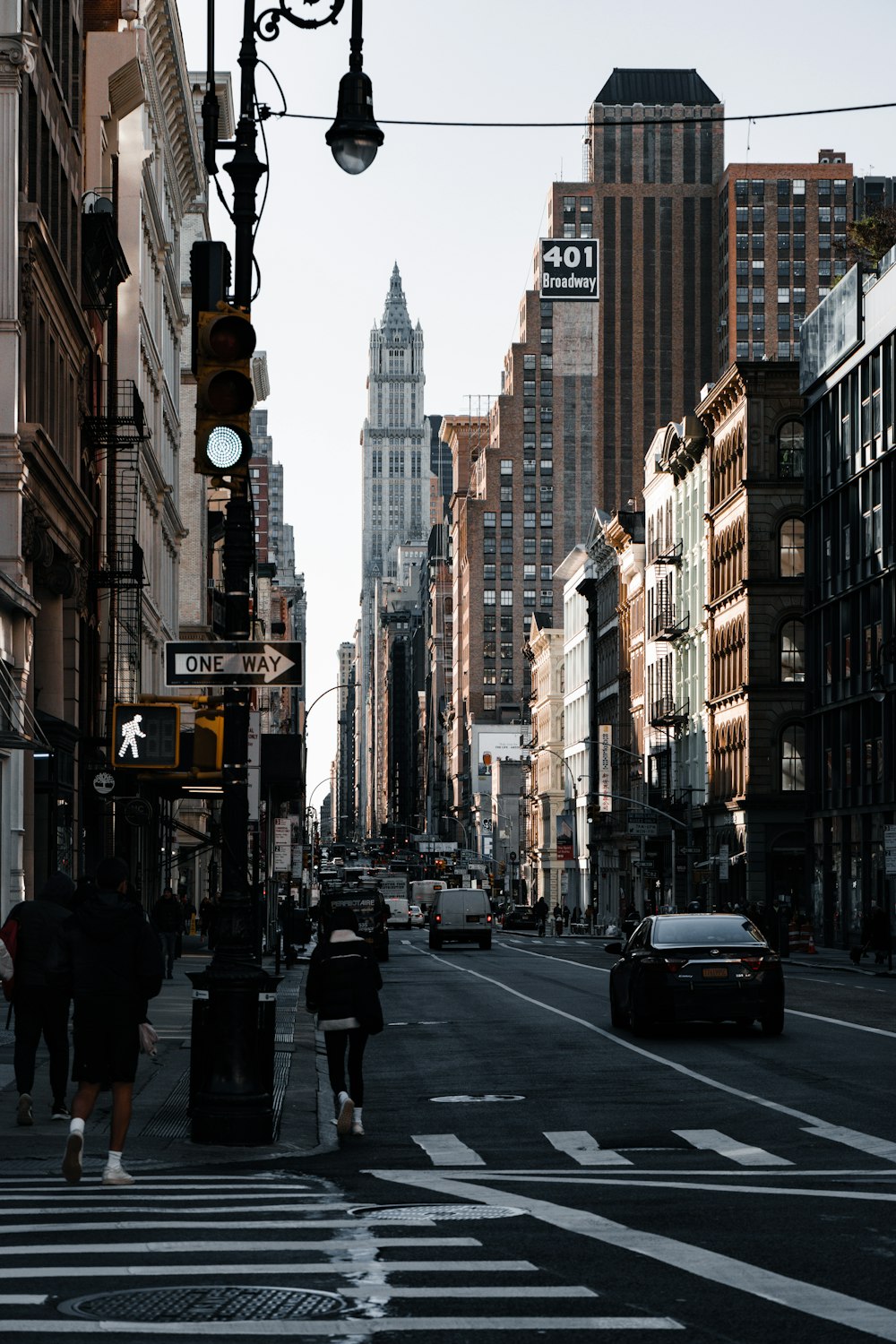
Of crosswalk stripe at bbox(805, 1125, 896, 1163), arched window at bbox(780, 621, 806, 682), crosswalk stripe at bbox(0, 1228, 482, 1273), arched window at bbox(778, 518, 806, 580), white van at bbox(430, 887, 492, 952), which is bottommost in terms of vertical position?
white van at bbox(430, 887, 492, 952)

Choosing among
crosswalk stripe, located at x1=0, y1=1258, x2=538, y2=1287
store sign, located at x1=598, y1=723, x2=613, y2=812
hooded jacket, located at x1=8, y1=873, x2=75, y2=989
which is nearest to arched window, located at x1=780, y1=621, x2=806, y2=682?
store sign, located at x1=598, y1=723, x2=613, y2=812

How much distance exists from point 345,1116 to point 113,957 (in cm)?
358

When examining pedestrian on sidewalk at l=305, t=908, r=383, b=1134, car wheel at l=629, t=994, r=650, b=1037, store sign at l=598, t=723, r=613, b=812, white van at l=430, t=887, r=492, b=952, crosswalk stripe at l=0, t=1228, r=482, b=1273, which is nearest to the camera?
crosswalk stripe at l=0, t=1228, r=482, b=1273

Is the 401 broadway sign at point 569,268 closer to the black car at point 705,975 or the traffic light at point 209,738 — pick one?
the black car at point 705,975

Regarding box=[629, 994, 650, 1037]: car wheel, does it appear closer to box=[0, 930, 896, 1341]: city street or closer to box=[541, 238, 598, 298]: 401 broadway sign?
box=[0, 930, 896, 1341]: city street

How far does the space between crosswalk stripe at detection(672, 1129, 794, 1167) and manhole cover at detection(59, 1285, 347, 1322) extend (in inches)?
229

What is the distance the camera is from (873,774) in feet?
204

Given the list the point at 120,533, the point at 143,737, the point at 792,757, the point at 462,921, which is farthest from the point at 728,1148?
the point at 792,757

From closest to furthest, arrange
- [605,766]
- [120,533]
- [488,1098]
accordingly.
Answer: [488,1098]
[120,533]
[605,766]

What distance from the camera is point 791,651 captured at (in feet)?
263

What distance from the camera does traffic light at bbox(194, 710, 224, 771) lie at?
607 inches

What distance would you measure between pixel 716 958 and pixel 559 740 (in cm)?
11909

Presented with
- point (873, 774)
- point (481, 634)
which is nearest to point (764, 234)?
point (481, 634)

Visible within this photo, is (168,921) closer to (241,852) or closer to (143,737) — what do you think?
(143,737)
